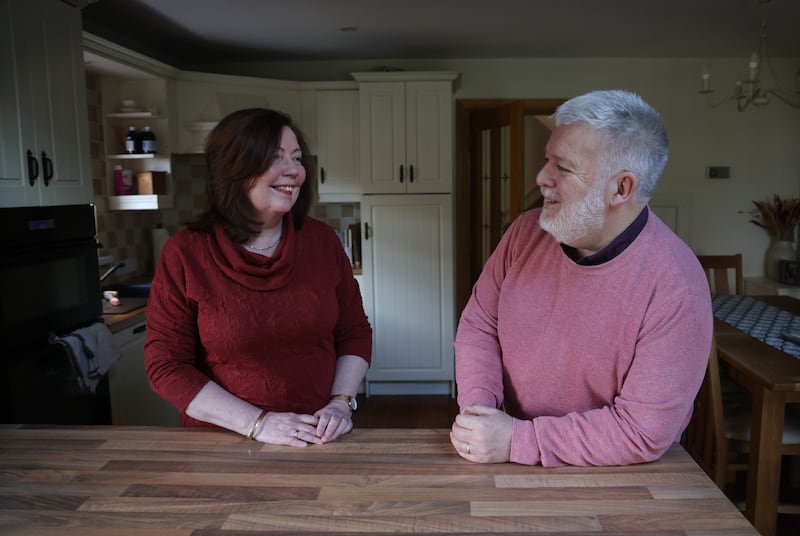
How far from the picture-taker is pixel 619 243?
124cm

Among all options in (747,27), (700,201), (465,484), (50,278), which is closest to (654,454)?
(465,484)

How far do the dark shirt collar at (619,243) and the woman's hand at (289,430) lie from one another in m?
0.64

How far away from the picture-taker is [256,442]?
130cm

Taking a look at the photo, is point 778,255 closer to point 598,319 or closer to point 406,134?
point 406,134

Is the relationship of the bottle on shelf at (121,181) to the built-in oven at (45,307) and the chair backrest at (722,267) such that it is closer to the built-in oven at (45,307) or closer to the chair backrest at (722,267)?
the built-in oven at (45,307)

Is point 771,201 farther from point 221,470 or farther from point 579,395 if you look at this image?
point 221,470

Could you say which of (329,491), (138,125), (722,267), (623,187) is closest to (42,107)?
(138,125)

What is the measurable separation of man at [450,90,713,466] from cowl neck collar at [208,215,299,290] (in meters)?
0.48

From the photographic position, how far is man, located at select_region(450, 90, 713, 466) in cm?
115

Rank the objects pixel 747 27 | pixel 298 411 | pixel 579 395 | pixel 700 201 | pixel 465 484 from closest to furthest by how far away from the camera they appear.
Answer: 1. pixel 465 484
2. pixel 579 395
3. pixel 298 411
4. pixel 747 27
5. pixel 700 201

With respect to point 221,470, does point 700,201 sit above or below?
above

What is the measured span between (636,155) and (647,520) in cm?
63

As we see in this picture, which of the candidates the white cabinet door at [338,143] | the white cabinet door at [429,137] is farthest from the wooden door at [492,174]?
the white cabinet door at [338,143]

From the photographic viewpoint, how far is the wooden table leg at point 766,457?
2.41m
